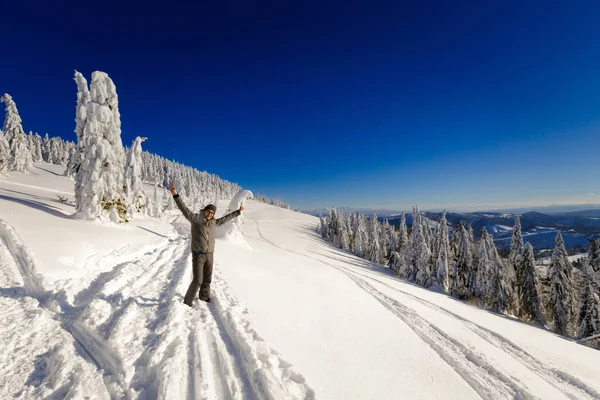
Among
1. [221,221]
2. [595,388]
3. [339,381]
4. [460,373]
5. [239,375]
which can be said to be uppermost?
[221,221]

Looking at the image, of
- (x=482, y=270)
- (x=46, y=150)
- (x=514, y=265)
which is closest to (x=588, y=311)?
(x=514, y=265)

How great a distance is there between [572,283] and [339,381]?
3643cm

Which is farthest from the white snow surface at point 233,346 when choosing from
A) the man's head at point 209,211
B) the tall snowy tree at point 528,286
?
the tall snowy tree at point 528,286

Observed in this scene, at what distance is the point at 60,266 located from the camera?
24.4 feet

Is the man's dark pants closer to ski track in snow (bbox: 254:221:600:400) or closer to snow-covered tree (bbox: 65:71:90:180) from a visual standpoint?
ski track in snow (bbox: 254:221:600:400)

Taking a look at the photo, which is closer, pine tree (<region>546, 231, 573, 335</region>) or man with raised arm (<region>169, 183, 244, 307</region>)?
man with raised arm (<region>169, 183, 244, 307</region>)

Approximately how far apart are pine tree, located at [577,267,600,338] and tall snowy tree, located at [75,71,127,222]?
3761cm

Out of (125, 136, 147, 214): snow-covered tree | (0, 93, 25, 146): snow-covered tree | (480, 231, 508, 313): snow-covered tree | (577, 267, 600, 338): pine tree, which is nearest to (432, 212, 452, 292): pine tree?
(480, 231, 508, 313): snow-covered tree

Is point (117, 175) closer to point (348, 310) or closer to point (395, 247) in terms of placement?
point (348, 310)

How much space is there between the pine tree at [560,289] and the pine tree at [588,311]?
9.47 feet

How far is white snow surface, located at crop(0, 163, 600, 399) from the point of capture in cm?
324

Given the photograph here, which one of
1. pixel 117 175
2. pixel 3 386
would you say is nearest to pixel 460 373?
pixel 3 386

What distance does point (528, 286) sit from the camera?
93.7ft

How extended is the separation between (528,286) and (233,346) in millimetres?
36437
